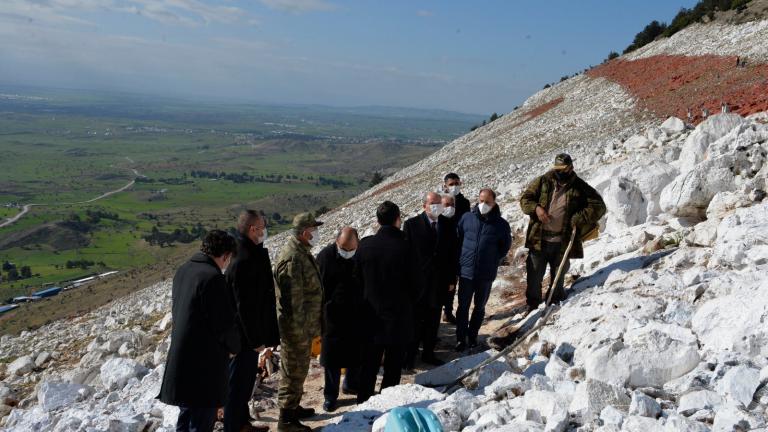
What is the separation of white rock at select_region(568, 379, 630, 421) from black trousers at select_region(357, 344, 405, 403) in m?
1.96

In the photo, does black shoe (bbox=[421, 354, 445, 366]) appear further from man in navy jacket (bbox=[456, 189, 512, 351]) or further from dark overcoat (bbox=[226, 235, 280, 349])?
dark overcoat (bbox=[226, 235, 280, 349])

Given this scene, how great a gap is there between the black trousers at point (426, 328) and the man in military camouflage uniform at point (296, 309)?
180cm

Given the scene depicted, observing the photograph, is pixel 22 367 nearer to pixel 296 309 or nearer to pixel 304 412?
pixel 304 412

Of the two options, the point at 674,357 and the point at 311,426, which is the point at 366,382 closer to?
the point at 311,426

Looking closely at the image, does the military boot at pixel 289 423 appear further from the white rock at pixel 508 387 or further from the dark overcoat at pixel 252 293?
the white rock at pixel 508 387

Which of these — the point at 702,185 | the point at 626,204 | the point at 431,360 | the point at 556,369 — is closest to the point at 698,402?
the point at 556,369

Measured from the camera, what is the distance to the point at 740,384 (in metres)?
3.86

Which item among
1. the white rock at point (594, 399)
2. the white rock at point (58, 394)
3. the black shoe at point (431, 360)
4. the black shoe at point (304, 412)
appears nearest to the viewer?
the white rock at point (594, 399)

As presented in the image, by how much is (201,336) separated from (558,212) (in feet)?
14.0

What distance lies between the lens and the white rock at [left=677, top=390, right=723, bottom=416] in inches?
150

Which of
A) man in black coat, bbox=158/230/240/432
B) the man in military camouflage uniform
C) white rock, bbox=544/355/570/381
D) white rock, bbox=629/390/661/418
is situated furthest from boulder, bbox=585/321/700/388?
man in black coat, bbox=158/230/240/432

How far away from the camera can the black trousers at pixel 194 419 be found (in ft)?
14.5

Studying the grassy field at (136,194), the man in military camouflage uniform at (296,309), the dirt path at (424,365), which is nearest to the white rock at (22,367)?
the dirt path at (424,365)

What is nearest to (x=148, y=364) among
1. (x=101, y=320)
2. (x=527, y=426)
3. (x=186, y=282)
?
(x=186, y=282)
